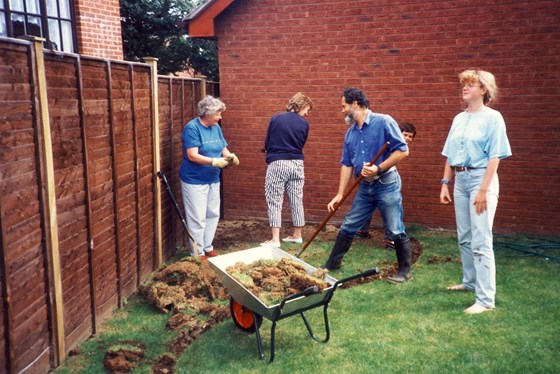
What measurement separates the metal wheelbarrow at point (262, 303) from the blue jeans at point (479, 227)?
1.44m

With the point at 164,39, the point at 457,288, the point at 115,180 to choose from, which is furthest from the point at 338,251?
the point at 164,39

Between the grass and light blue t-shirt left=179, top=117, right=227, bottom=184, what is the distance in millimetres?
1659

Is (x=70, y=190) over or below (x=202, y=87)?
below

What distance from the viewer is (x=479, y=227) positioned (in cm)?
457

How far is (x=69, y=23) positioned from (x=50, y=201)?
18.9 ft

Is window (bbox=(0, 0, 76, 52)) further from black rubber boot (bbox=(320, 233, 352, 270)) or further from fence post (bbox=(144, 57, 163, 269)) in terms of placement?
black rubber boot (bbox=(320, 233, 352, 270))

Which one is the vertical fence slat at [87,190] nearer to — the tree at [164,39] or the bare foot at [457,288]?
the bare foot at [457,288]

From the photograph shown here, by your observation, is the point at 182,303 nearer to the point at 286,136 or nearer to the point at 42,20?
the point at 286,136

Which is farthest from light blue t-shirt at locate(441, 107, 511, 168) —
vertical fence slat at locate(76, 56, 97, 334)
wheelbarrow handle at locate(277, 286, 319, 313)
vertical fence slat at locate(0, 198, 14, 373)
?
vertical fence slat at locate(0, 198, 14, 373)

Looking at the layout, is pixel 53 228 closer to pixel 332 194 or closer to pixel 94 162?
pixel 94 162

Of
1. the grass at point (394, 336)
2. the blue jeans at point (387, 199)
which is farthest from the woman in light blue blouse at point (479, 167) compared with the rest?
the blue jeans at point (387, 199)

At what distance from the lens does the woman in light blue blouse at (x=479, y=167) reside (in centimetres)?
442

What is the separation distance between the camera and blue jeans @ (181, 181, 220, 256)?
6.29 metres

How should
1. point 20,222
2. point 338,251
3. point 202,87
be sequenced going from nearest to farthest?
point 20,222 → point 338,251 → point 202,87
